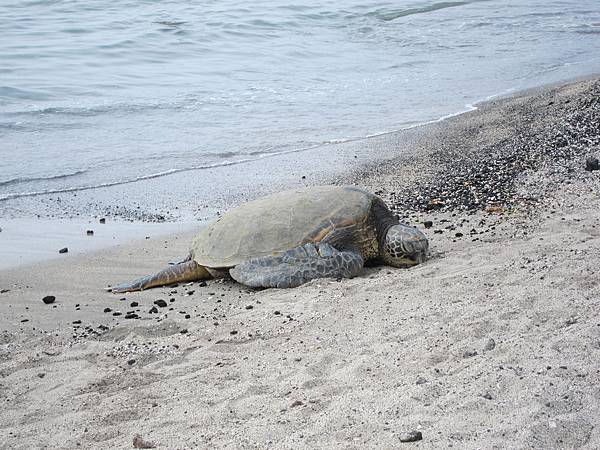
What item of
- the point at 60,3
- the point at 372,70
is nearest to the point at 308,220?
the point at 372,70

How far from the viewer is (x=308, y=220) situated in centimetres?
598

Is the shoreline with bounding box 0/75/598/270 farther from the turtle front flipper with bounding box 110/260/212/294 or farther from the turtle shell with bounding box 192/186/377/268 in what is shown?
the turtle shell with bounding box 192/186/377/268

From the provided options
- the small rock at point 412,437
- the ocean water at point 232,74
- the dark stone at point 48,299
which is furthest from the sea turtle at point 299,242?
the ocean water at point 232,74

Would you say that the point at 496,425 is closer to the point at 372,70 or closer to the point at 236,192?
the point at 236,192

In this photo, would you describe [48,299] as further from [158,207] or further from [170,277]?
[158,207]

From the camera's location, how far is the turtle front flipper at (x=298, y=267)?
5648mm

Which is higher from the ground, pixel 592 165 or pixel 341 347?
pixel 341 347

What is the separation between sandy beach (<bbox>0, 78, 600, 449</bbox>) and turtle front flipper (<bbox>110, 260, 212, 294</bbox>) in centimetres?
11

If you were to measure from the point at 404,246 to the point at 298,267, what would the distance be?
2.77 ft

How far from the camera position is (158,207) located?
8234 mm

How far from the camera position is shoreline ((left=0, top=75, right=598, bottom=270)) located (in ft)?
22.9

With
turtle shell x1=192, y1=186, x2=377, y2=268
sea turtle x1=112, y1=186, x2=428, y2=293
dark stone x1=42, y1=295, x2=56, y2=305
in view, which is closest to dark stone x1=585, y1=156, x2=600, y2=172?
sea turtle x1=112, y1=186, x2=428, y2=293

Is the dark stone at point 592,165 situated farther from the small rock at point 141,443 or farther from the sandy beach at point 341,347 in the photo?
the small rock at point 141,443

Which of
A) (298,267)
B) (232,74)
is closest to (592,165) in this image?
(298,267)
